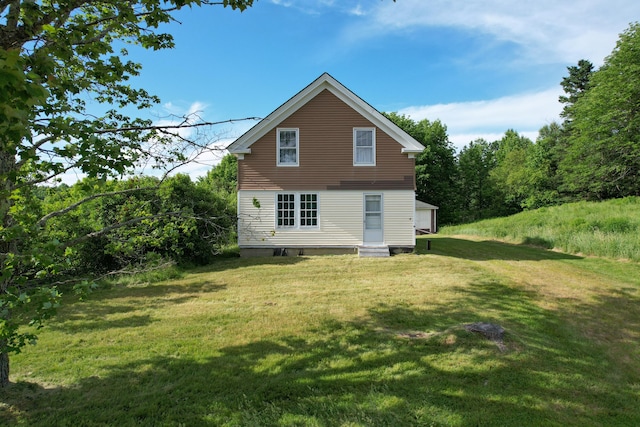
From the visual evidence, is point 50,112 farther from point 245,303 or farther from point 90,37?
point 245,303

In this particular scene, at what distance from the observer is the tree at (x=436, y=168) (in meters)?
42.5

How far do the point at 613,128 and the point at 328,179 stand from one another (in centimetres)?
3075

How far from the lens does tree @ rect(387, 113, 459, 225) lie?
4248 centimetres

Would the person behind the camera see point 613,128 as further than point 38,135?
Yes

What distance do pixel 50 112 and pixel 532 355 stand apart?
613cm

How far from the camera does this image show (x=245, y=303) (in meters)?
7.53

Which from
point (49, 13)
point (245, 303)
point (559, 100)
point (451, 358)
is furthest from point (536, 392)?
point (559, 100)

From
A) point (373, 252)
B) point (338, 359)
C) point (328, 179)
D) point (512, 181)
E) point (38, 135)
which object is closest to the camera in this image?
point (38, 135)

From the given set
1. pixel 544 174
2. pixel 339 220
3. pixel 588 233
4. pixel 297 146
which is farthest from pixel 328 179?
pixel 544 174

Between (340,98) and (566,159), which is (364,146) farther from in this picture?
(566,159)

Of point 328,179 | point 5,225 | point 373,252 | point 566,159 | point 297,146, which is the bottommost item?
point 373,252

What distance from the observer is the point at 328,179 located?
Answer: 14.8 meters

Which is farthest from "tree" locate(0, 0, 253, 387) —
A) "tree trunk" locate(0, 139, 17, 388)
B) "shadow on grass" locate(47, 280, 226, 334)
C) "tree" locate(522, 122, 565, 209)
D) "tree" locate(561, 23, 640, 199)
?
"tree" locate(522, 122, 565, 209)

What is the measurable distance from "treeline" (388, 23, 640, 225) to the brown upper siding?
2612 cm
